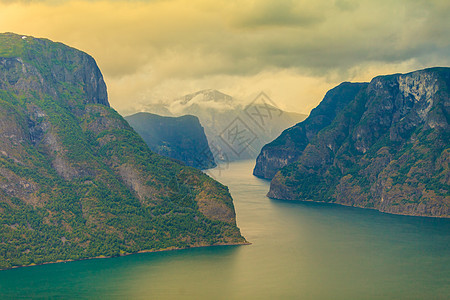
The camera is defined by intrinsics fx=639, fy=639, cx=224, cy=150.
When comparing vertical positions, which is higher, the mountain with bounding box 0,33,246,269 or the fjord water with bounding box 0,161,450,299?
the mountain with bounding box 0,33,246,269

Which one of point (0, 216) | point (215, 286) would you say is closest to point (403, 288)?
point (215, 286)

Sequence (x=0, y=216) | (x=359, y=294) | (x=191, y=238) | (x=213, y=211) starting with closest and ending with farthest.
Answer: (x=359, y=294) → (x=0, y=216) → (x=191, y=238) → (x=213, y=211)

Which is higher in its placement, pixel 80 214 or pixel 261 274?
pixel 80 214

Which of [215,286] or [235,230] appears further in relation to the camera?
[235,230]

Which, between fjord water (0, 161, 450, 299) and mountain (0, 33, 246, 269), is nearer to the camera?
fjord water (0, 161, 450, 299)

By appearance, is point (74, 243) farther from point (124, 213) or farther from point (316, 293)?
point (316, 293)

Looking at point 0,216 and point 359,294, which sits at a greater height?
point 0,216

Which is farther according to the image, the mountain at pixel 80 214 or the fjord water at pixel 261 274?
the mountain at pixel 80 214

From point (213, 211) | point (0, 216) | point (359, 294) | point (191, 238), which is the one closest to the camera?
point (359, 294)

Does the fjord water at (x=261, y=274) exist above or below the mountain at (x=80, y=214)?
below

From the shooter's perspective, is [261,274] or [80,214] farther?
[80,214]
